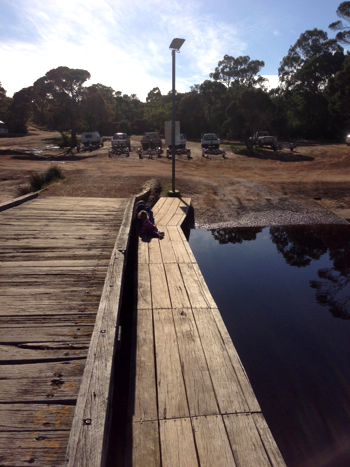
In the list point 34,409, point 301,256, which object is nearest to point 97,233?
point 34,409

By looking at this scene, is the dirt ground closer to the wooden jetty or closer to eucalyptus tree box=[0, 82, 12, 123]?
the wooden jetty

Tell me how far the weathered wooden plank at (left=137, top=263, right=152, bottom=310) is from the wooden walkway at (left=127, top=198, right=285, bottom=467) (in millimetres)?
15

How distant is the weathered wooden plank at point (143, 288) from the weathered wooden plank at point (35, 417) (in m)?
2.62

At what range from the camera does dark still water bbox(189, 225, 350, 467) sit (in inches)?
151

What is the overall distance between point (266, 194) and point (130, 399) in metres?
13.3

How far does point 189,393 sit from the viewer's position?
3.45m

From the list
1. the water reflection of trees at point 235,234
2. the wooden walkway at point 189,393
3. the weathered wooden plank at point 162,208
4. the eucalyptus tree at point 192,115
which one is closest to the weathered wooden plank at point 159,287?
the wooden walkway at point 189,393

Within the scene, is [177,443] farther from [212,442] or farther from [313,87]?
[313,87]

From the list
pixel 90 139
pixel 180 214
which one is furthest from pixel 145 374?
pixel 90 139

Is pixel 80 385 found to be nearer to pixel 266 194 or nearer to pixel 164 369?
pixel 164 369

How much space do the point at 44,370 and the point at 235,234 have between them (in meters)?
8.87

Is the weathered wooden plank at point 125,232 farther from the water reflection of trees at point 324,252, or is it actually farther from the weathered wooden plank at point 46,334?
the water reflection of trees at point 324,252

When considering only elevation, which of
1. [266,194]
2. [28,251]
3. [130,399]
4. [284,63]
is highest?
[284,63]

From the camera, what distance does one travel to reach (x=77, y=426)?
7.11 ft
